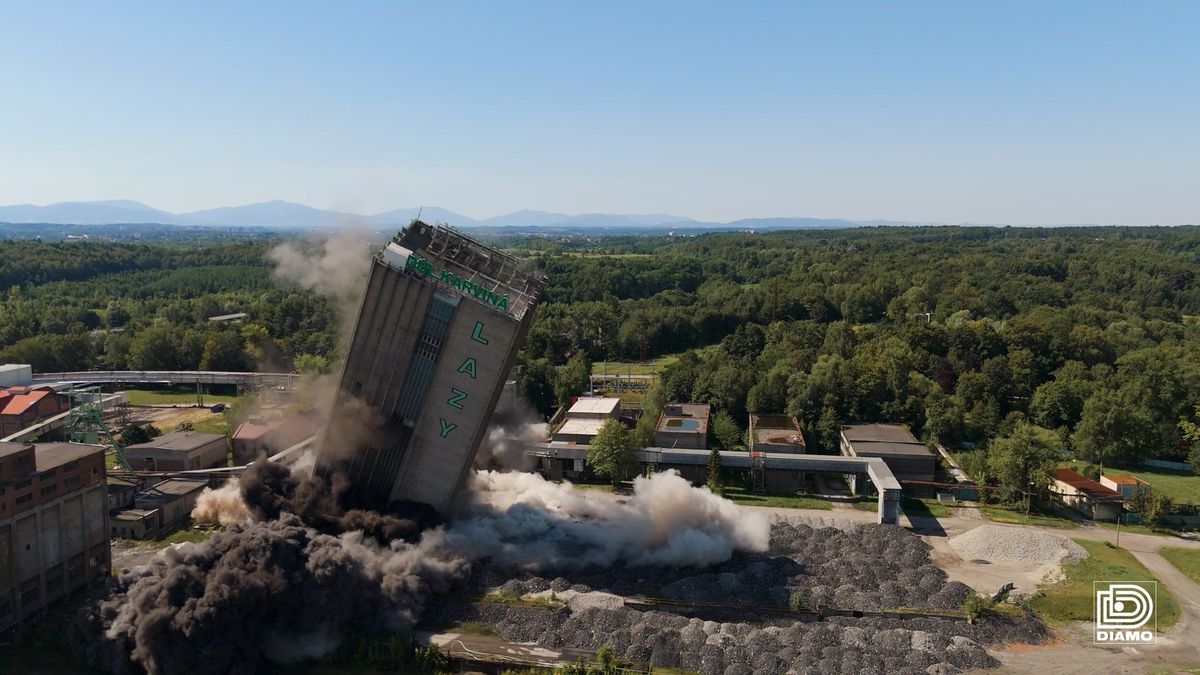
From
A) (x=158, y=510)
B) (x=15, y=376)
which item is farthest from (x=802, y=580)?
(x=15, y=376)

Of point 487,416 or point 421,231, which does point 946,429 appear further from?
point 421,231

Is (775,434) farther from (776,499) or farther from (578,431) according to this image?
(578,431)

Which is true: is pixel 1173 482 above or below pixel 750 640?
above

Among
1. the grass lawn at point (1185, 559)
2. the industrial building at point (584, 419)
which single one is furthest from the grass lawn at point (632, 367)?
the grass lawn at point (1185, 559)

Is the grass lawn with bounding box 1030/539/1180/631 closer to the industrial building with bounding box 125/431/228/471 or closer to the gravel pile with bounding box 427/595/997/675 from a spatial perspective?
the gravel pile with bounding box 427/595/997/675

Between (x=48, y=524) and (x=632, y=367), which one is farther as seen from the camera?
(x=632, y=367)

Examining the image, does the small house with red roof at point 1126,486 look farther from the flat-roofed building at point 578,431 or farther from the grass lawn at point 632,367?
the grass lawn at point 632,367

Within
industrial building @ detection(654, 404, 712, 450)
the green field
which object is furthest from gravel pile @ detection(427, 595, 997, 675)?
the green field

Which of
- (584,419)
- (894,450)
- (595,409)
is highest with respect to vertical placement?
(595,409)
